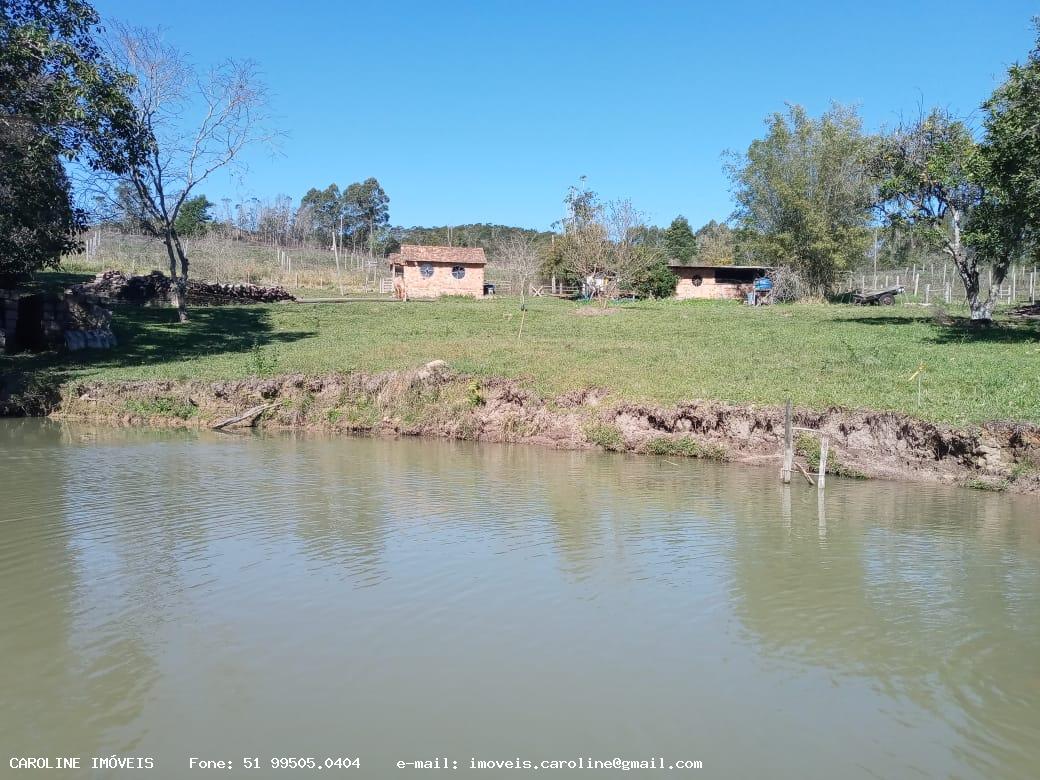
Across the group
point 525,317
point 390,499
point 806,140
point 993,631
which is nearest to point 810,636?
point 993,631

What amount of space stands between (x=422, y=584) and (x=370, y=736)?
2.82 meters

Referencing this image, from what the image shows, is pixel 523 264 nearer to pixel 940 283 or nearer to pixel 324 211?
pixel 940 283

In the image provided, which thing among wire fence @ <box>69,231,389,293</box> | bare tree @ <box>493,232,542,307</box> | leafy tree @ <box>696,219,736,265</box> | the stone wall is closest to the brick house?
bare tree @ <box>493,232,542,307</box>

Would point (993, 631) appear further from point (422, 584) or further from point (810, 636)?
point (422, 584)

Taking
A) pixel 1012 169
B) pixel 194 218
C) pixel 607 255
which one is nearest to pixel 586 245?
pixel 607 255

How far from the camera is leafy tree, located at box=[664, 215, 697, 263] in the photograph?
72.3 meters

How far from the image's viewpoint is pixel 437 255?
46.9 meters

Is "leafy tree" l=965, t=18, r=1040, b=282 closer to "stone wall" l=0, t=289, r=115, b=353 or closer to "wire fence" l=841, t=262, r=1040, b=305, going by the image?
"wire fence" l=841, t=262, r=1040, b=305

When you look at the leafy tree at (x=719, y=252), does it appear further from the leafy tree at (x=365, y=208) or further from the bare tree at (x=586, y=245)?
the leafy tree at (x=365, y=208)

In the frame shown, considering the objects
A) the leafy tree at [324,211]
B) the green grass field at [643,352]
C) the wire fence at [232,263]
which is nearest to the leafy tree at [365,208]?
the leafy tree at [324,211]

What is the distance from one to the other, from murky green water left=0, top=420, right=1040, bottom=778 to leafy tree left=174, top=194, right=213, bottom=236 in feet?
188

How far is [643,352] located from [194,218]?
194ft

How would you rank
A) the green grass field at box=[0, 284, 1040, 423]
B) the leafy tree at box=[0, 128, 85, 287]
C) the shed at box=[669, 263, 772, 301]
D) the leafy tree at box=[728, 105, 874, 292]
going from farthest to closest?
the shed at box=[669, 263, 772, 301] < the leafy tree at box=[728, 105, 874, 292] < the leafy tree at box=[0, 128, 85, 287] < the green grass field at box=[0, 284, 1040, 423]

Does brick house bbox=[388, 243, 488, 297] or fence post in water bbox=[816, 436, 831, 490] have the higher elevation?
brick house bbox=[388, 243, 488, 297]
